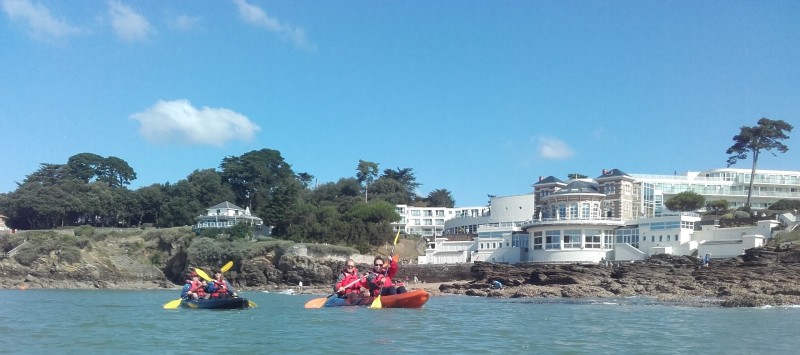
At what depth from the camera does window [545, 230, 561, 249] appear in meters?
61.9

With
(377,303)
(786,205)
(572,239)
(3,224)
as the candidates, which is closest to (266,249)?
(572,239)

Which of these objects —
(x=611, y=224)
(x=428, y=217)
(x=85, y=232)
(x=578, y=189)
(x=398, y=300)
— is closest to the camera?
(x=398, y=300)

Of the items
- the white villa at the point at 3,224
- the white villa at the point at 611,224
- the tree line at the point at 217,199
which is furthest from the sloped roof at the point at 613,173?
the white villa at the point at 3,224

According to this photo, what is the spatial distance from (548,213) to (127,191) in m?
53.1

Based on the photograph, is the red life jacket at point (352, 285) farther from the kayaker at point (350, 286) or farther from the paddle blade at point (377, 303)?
the paddle blade at point (377, 303)

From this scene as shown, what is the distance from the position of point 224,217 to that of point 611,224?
42.0 m

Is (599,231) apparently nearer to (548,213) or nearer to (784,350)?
(548,213)

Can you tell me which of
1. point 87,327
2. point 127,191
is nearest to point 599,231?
point 87,327

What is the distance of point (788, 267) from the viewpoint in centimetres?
4422

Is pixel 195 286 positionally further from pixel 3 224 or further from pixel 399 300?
pixel 3 224

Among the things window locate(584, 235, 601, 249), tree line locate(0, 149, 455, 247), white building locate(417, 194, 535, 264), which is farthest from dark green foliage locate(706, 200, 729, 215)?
tree line locate(0, 149, 455, 247)

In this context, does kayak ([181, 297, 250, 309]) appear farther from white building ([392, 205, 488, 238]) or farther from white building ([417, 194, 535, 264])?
white building ([392, 205, 488, 238])

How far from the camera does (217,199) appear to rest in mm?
94250

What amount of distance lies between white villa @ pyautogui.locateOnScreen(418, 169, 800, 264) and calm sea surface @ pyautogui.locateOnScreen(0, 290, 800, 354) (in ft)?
93.0
